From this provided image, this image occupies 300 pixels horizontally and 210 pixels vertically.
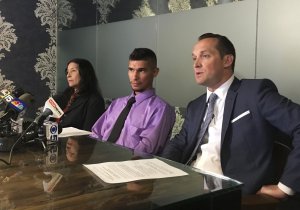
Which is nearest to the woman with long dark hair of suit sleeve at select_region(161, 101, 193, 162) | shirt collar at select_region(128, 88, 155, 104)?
shirt collar at select_region(128, 88, 155, 104)

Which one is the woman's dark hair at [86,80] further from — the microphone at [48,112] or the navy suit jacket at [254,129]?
the navy suit jacket at [254,129]

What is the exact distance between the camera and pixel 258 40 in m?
2.04

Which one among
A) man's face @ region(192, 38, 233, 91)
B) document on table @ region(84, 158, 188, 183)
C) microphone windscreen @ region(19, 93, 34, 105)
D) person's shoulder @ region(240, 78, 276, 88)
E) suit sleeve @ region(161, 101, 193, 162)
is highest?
man's face @ region(192, 38, 233, 91)

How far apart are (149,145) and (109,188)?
1.08 meters

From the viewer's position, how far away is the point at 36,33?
3.83 m

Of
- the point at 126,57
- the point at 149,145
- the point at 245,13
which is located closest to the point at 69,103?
the point at 126,57

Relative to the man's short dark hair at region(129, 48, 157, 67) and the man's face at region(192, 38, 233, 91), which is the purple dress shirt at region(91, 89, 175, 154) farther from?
the man's face at region(192, 38, 233, 91)

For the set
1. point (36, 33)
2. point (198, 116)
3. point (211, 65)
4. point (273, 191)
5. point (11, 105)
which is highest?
point (36, 33)

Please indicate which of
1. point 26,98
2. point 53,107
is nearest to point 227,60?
point 53,107

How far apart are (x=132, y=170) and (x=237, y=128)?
72cm

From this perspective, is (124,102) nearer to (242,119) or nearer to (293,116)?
(242,119)

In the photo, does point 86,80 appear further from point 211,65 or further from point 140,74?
point 211,65

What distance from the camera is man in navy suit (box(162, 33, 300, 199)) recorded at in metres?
1.46

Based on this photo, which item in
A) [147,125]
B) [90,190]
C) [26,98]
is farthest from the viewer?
[147,125]
